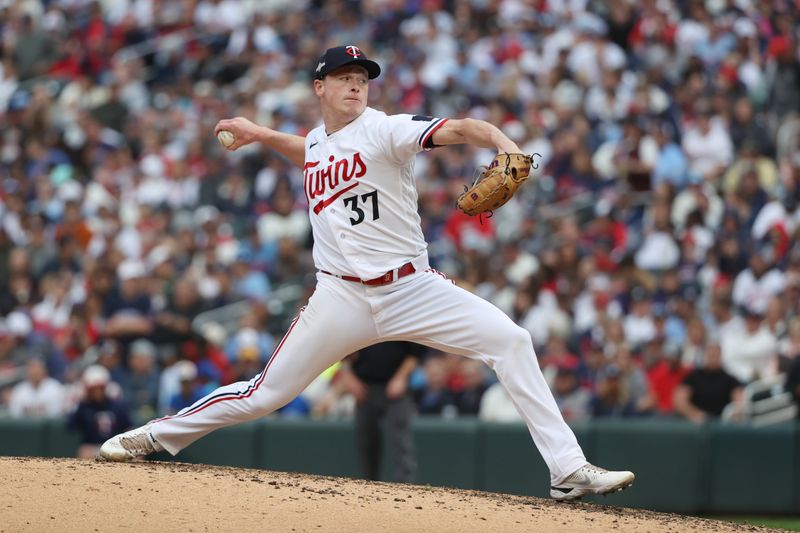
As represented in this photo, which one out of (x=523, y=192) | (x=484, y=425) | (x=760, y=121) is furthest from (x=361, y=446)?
(x=760, y=121)

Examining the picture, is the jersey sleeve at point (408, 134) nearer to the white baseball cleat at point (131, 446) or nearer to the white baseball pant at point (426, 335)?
the white baseball pant at point (426, 335)

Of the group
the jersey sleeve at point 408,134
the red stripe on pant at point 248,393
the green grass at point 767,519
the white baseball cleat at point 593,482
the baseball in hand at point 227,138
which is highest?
the baseball in hand at point 227,138

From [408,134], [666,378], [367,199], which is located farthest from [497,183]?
[666,378]

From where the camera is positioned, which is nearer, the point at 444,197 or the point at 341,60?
the point at 341,60

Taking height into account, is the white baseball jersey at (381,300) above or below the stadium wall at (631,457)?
above

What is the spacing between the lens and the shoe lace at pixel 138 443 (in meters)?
6.23

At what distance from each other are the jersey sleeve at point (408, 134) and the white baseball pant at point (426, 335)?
0.55 m

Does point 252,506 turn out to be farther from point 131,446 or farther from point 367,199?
point 367,199

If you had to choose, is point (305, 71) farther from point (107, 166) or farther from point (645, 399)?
point (645, 399)

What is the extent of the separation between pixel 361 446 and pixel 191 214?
558 centimetres

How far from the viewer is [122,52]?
17.5 m

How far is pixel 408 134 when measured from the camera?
5473mm

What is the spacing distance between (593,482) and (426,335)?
92 cm

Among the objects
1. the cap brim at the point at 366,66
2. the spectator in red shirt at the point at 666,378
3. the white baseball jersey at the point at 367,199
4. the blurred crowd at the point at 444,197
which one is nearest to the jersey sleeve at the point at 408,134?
the white baseball jersey at the point at 367,199
